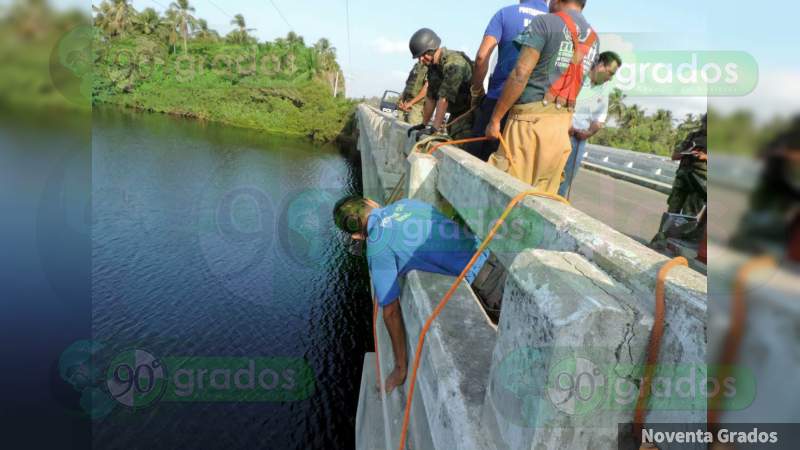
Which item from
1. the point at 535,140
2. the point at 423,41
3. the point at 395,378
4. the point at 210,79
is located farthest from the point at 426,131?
the point at 210,79

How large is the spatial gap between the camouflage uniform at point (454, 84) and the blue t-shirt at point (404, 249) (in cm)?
253

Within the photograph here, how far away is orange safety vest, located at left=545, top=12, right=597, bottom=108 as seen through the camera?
354 cm

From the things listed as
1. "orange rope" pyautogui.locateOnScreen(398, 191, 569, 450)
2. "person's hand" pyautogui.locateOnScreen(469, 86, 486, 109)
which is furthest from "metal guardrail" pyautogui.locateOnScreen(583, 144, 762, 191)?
"person's hand" pyautogui.locateOnScreen(469, 86, 486, 109)

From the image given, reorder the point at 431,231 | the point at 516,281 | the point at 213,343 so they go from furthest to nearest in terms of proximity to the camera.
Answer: the point at 213,343 → the point at 431,231 → the point at 516,281

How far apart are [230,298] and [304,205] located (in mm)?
10667

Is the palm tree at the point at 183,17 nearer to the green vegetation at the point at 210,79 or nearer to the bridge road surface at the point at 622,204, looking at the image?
the green vegetation at the point at 210,79

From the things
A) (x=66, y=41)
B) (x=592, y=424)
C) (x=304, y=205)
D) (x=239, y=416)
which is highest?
(x=66, y=41)

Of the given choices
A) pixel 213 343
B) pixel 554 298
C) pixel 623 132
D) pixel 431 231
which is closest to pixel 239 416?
pixel 213 343

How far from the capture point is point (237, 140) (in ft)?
136

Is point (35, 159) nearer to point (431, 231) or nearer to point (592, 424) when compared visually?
point (431, 231)

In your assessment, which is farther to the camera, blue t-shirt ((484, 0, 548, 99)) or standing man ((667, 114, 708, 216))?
standing man ((667, 114, 708, 216))

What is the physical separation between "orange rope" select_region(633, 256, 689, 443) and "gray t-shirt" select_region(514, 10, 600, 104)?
255 centimetres

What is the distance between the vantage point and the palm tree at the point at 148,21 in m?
64.1

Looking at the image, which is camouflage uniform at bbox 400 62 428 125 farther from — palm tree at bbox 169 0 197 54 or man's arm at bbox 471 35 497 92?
palm tree at bbox 169 0 197 54
